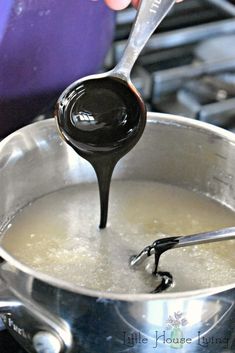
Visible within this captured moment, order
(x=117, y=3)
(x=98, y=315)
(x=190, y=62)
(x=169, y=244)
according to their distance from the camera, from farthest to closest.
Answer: (x=190, y=62) → (x=117, y=3) → (x=169, y=244) → (x=98, y=315)

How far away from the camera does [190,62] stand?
1011mm

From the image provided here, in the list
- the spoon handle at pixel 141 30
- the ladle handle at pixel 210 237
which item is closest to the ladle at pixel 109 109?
the spoon handle at pixel 141 30

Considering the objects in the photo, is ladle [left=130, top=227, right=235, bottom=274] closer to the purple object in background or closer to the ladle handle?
the ladle handle

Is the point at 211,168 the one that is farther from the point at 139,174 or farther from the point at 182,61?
the point at 182,61

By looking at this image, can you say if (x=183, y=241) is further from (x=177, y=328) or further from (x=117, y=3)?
(x=117, y=3)

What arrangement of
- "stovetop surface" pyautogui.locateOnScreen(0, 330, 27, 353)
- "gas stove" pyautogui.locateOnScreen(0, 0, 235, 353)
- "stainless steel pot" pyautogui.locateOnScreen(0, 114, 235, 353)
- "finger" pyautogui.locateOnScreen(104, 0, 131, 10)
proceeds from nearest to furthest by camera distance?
"stainless steel pot" pyautogui.locateOnScreen(0, 114, 235, 353)
"stovetop surface" pyautogui.locateOnScreen(0, 330, 27, 353)
"finger" pyautogui.locateOnScreen(104, 0, 131, 10)
"gas stove" pyautogui.locateOnScreen(0, 0, 235, 353)

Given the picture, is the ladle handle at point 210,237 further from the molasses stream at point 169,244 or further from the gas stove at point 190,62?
the gas stove at point 190,62

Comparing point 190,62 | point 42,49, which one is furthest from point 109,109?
point 190,62

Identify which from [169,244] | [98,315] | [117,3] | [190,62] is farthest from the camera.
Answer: [190,62]

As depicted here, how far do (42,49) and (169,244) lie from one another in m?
0.28

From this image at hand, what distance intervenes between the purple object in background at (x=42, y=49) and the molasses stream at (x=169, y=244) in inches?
9.2

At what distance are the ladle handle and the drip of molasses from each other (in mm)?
131

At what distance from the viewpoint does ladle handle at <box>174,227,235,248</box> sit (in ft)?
1.96

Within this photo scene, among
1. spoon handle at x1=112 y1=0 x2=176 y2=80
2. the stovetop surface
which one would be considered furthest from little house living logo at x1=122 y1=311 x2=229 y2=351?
spoon handle at x1=112 y1=0 x2=176 y2=80
